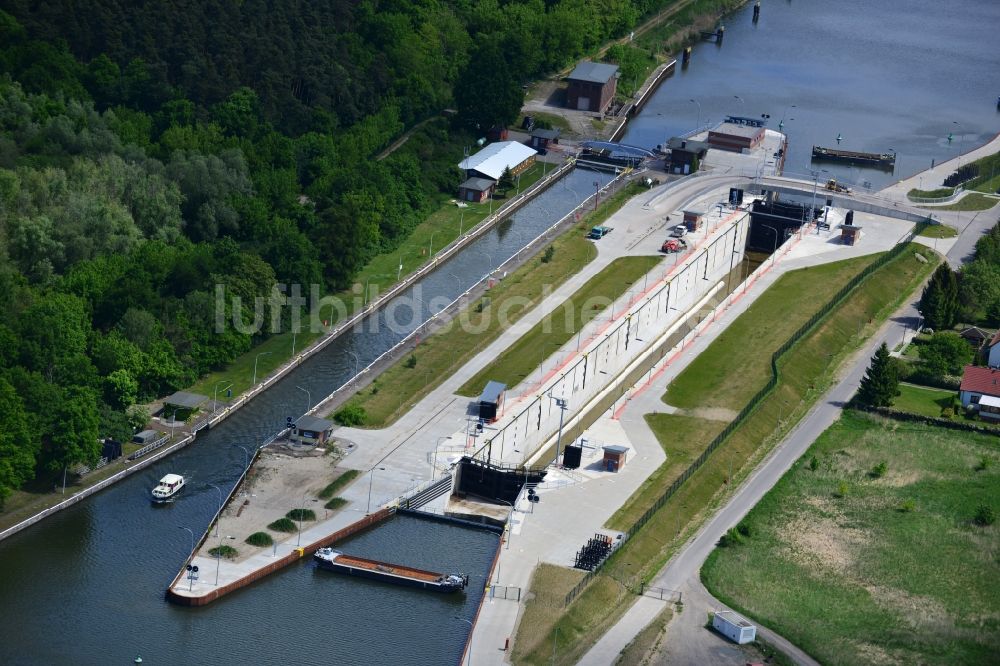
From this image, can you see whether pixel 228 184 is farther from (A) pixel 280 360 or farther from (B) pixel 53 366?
(B) pixel 53 366

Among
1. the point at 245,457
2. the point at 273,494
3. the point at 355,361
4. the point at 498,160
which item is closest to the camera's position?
the point at 273,494

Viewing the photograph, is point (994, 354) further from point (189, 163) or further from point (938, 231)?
point (189, 163)

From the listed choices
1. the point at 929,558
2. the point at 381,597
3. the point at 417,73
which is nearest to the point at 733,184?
the point at 417,73

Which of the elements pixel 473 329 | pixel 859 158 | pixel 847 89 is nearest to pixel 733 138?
pixel 859 158

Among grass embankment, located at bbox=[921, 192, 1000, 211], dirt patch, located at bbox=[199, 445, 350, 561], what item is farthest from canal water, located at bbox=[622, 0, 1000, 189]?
dirt patch, located at bbox=[199, 445, 350, 561]

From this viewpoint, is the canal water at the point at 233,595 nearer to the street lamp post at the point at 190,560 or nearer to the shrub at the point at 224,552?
the street lamp post at the point at 190,560
